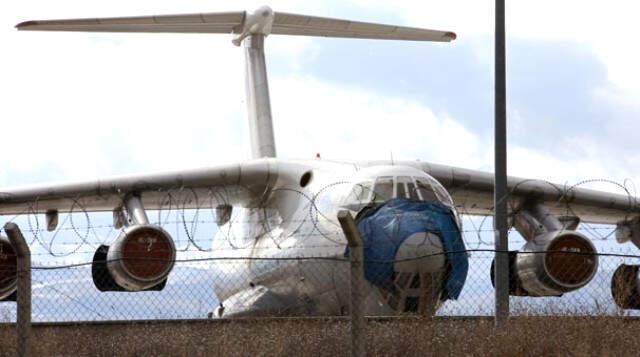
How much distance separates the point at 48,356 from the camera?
313 inches

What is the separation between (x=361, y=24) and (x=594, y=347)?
11.9m

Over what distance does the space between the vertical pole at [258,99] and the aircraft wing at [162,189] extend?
101 inches

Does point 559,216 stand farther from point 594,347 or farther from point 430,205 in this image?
point 594,347

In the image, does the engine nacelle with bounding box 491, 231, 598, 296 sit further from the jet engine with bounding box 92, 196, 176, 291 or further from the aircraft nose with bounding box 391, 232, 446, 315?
the jet engine with bounding box 92, 196, 176, 291

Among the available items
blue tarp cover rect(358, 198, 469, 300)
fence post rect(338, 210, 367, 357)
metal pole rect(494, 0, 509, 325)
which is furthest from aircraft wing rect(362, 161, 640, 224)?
fence post rect(338, 210, 367, 357)

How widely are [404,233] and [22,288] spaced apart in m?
5.24

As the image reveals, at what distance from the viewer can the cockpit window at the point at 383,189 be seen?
12.9 metres

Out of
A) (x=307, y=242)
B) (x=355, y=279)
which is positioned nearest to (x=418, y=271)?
(x=307, y=242)

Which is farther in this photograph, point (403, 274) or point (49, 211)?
point (49, 211)

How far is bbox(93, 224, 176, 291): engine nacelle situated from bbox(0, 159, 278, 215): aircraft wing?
4.10ft

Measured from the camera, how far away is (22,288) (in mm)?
7203

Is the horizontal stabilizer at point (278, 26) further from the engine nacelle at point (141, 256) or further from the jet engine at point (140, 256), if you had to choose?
the engine nacelle at point (141, 256)

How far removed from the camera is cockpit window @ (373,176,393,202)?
12.9m

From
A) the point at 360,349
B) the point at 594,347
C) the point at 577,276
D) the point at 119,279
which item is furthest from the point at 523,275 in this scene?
the point at 360,349
